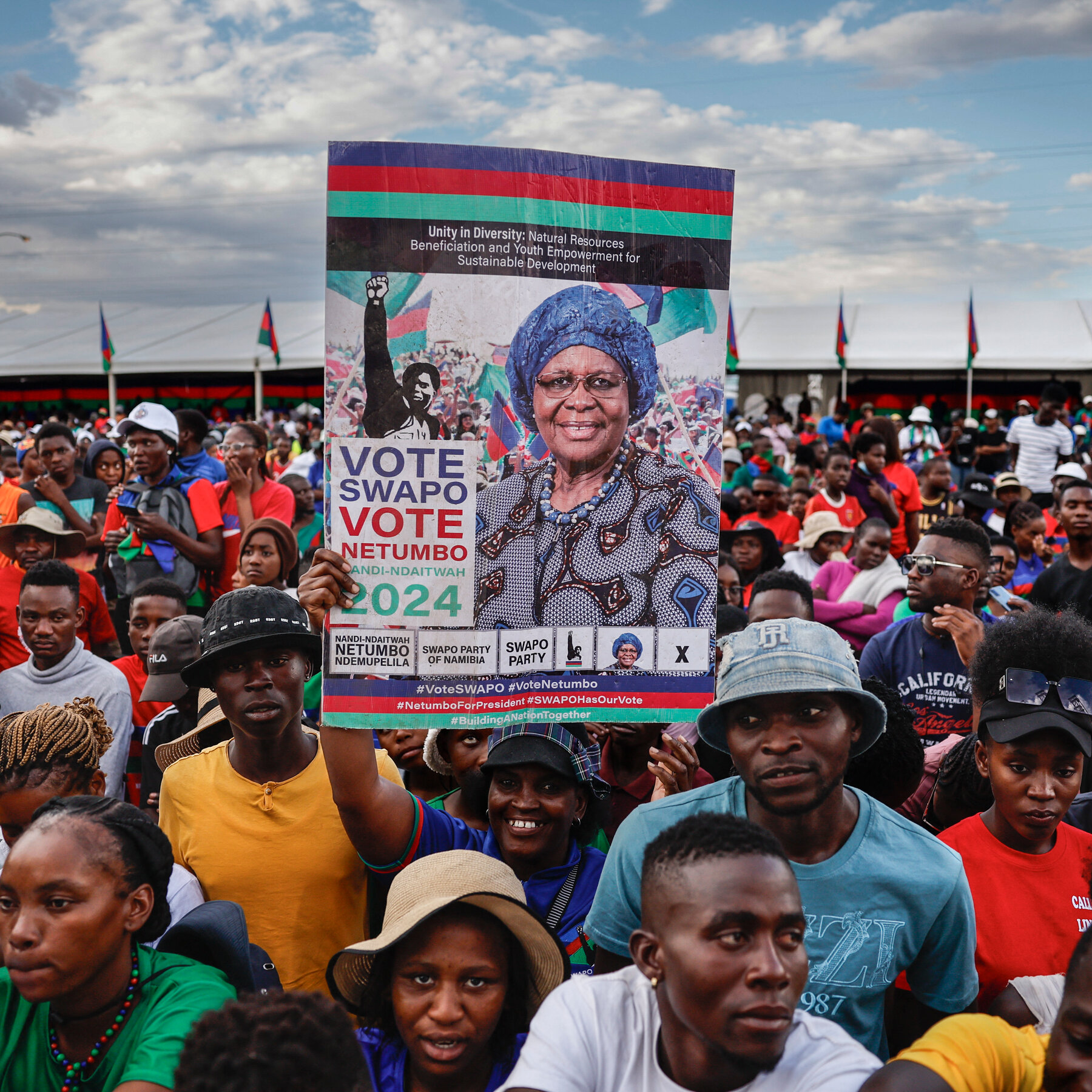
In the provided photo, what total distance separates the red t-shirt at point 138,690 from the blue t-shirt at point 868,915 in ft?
8.42

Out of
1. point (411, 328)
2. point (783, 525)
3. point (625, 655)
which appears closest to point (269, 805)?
point (625, 655)

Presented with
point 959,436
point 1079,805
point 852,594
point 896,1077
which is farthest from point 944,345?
point 896,1077

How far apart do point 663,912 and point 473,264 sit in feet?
4.65

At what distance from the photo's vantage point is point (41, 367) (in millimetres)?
32156

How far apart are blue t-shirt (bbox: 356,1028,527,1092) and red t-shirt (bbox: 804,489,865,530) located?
6.19m

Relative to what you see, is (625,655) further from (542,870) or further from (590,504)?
(542,870)

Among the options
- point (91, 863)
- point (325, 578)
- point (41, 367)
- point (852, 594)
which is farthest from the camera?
point (41, 367)

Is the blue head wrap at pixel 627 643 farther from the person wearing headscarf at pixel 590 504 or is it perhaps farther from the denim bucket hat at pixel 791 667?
the denim bucket hat at pixel 791 667

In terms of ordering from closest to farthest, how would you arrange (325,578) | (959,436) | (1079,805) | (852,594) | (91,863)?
(91,863)
(325,578)
(1079,805)
(852,594)
(959,436)

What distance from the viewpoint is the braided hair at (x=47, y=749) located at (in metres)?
2.86

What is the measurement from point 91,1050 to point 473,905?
2.54 ft

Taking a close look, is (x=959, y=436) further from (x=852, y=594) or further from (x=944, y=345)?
(x=852, y=594)

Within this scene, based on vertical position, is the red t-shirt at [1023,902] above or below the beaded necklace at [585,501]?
below

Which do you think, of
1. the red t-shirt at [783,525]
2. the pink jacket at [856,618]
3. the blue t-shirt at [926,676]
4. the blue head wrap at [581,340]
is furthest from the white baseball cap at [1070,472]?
the blue head wrap at [581,340]
